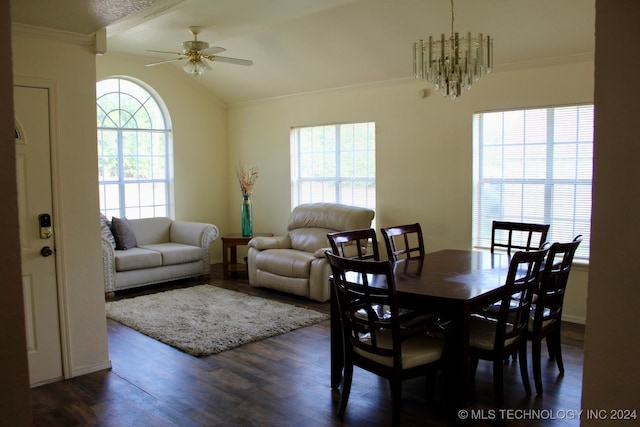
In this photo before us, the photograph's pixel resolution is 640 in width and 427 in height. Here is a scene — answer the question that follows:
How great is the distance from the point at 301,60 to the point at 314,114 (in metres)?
0.89

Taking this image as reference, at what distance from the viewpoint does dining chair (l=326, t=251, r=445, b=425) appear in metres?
2.70

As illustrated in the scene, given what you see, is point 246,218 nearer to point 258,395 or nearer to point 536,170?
point 536,170

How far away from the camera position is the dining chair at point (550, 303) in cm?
310

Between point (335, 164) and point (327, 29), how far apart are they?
1907 mm

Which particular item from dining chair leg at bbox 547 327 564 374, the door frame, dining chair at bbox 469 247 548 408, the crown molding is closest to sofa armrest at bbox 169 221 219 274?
the door frame

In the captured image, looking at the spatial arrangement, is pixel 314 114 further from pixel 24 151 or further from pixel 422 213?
pixel 24 151

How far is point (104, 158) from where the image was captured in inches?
271

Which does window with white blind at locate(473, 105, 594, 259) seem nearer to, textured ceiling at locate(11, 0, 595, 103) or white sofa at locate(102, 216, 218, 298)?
textured ceiling at locate(11, 0, 595, 103)

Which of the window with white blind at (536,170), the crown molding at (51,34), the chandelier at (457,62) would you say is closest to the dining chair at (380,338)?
the chandelier at (457,62)

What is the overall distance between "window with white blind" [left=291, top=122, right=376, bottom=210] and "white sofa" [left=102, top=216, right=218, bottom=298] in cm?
146

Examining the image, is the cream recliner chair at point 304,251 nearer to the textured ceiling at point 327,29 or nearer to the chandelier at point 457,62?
the textured ceiling at point 327,29

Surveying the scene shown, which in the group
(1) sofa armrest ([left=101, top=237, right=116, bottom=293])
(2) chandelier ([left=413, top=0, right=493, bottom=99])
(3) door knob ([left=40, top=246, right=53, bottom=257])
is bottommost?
(1) sofa armrest ([left=101, top=237, right=116, bottom=293])

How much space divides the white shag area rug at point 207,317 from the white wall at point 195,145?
1979 millimetres

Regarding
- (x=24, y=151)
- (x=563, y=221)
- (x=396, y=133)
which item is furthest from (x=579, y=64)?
(x=24, y=151)
